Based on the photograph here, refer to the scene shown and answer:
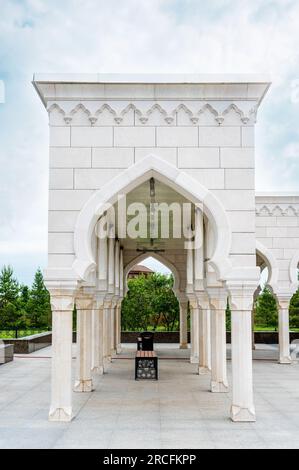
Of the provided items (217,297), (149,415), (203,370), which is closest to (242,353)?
(149,415)

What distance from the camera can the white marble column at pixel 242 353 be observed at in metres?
7.90

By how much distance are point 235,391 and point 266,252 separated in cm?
909

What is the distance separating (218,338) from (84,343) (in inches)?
105

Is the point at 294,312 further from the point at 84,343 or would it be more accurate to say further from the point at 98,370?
the point at 84,343

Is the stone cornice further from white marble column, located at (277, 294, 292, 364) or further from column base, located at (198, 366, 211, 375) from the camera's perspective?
column base, located at (198, 366, 211, 375)

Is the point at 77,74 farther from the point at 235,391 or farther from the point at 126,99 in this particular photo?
the point at 235,391

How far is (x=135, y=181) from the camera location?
824cm

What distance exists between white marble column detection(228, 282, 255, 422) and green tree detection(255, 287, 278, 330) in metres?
28.9

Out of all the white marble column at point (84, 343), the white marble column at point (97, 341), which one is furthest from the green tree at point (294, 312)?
the white marble column at point (84, 343)

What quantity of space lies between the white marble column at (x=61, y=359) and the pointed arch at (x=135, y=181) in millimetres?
512

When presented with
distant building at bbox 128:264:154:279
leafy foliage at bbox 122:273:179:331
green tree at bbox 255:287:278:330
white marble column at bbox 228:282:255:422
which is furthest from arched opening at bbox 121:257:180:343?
white marble column at bbox 228:282:255:422

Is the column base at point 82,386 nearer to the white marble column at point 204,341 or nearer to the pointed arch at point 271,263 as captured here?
the white marble column at point 204,341

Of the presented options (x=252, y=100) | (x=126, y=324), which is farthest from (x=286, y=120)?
(x=126, y=324)

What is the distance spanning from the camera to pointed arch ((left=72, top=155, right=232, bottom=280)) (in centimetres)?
805
